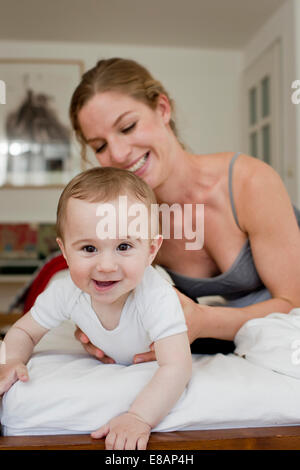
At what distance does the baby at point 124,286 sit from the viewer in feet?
2.41

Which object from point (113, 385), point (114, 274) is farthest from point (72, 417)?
point (114, 274)

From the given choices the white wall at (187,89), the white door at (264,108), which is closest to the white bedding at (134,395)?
the white door at (264,108)

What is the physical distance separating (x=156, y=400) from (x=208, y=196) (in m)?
0.72

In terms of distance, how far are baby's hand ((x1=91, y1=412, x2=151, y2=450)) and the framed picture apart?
3.92 metres

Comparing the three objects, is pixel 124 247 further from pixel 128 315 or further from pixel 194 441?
pixel 194 441

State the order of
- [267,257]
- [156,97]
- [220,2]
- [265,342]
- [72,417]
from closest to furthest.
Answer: [72,417] < [265,342] < [267,257] < [156,97] < [220,2]

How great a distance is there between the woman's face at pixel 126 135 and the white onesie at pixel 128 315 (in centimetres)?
43

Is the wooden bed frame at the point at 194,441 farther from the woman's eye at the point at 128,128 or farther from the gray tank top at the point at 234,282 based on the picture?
the woman's eye at the point at 128,128

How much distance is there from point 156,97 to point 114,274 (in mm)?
730

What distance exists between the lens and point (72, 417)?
76cm

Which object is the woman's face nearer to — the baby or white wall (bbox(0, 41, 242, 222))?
the baby

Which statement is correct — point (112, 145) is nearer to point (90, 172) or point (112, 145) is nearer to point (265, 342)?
point (90, 172)

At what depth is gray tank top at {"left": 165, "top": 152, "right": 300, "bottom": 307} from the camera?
1.27m

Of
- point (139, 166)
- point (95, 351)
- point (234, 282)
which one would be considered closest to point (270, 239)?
point (234, 282)
